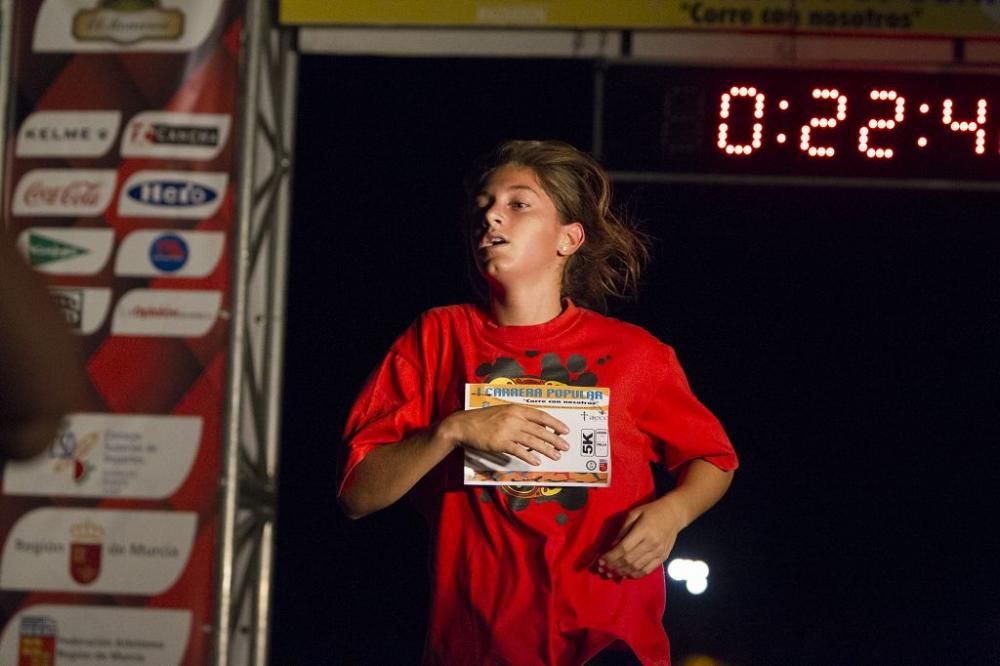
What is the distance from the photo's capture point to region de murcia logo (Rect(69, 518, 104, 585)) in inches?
149

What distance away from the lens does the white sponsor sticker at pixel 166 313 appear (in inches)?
151

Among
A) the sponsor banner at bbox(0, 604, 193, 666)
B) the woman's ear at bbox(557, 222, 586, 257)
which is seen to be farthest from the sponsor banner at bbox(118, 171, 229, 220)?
the woman's ear at bbox(557, 222, 586, 257)

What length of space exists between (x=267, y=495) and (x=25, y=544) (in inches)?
29.5

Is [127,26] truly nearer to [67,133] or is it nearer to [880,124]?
[67,133]

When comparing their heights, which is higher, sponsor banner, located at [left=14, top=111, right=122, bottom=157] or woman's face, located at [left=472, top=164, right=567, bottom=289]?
sponsor banner, located at [left=14, top=111, right=122, bottom=157]

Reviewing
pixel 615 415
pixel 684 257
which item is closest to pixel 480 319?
pixel 615 415

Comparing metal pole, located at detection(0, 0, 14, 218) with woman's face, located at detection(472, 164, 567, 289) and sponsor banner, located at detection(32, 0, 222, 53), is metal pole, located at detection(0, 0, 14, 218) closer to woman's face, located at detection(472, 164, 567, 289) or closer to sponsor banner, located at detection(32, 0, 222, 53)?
sponsor banner, located at detection(32, 0, 222, 53)

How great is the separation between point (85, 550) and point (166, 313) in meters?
0.75

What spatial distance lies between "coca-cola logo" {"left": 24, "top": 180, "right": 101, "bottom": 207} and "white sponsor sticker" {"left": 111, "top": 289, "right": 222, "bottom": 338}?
33cm

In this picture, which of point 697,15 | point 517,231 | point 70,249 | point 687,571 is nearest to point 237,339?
point 70,249

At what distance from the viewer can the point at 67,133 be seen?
3.93m

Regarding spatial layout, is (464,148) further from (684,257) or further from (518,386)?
(518,386)

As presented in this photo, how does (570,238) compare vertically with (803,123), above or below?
below

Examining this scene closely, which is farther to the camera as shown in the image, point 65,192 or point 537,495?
point 65,192
